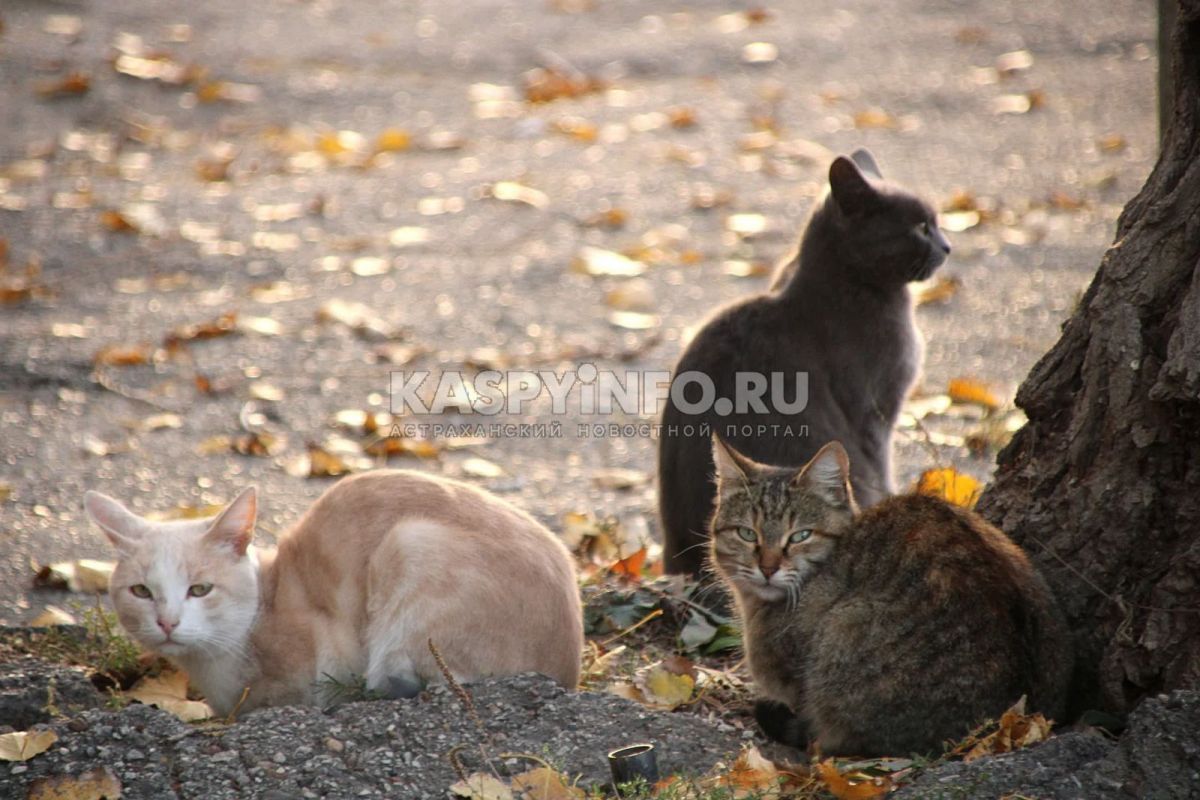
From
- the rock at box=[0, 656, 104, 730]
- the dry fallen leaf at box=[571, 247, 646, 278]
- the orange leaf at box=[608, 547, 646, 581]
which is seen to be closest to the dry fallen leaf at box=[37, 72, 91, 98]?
the dry fallen leaf at box=[571, 247, 646, 278]

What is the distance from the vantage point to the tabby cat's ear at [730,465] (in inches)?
147

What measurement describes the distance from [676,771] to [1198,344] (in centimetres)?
154

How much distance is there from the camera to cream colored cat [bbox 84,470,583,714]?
350cm

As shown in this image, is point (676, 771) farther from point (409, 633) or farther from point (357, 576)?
point (357, 576)

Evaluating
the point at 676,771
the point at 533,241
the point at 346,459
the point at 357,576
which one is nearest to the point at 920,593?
the point at 676,771

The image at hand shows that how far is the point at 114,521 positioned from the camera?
3.77 metres

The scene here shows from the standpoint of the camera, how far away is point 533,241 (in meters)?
8.88

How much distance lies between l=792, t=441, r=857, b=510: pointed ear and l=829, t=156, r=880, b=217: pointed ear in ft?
5.76

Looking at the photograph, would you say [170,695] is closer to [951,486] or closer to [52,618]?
[52,618]

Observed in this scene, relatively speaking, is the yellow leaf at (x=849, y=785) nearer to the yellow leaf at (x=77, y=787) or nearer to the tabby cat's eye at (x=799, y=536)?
the tabby cat's eye at (x=799, y=536)

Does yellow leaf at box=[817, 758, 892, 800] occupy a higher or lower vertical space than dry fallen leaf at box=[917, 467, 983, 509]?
lower

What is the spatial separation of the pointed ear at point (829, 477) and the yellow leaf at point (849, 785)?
792 mm

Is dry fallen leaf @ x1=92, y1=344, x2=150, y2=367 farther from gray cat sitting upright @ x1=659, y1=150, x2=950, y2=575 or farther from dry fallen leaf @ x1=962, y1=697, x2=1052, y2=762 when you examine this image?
dry fallen leaf @ x1=962, y1=697, x2=1052, y2=762

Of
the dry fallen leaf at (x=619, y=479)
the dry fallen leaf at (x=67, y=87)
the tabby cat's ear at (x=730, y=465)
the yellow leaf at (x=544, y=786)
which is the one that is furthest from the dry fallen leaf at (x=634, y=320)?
the dry fallen leaf at (x=67, y=87)
